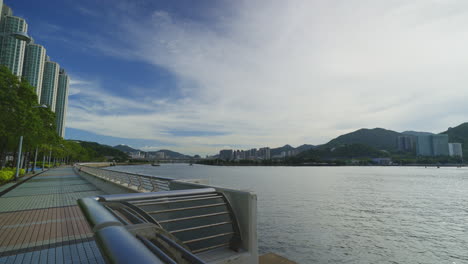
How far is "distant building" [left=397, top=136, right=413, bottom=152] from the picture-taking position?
165875 mm

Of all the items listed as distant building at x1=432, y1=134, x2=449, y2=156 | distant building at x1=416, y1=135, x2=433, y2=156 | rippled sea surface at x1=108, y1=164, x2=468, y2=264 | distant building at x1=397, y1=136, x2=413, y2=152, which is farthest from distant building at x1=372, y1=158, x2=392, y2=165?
rippled sea surface at x1=108, y1=164, x2=468, y2=264

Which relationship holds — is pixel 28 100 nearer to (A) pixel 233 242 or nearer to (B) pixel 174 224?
(B) pixel 174 224

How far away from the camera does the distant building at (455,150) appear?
132788mm

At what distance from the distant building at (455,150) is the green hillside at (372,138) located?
34.2 m

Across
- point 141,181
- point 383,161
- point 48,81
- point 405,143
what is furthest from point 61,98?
point 405,143

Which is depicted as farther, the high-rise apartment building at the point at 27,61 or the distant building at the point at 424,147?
the distant building at the point at 424,147

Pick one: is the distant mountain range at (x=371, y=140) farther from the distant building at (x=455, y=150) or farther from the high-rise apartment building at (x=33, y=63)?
the high-rise apartment building at (x=33, y=63)

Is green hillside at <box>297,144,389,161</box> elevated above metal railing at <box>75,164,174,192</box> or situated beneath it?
elevated above

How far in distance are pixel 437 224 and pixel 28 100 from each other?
1121 inches

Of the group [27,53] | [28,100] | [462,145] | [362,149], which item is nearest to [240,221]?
[28,100]

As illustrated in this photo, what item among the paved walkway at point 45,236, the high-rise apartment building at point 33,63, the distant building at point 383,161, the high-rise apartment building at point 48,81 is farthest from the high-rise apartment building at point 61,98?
the distant building at point 383,161

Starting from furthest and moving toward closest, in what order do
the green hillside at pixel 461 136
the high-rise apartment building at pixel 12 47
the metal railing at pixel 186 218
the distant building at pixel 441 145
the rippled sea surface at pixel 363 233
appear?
the distant building at pixel 441 145 < the green hillside at pixel 461 136 < the high-rise apartment building at pixel 12 47 < the rippled sea surface at pixel 363 233 < the metal railing at pixel 186 218

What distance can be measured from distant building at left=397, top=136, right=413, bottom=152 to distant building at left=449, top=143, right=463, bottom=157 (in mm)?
26375

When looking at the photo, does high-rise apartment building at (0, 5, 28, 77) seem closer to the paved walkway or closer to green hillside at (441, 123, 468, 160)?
the paved walkway
